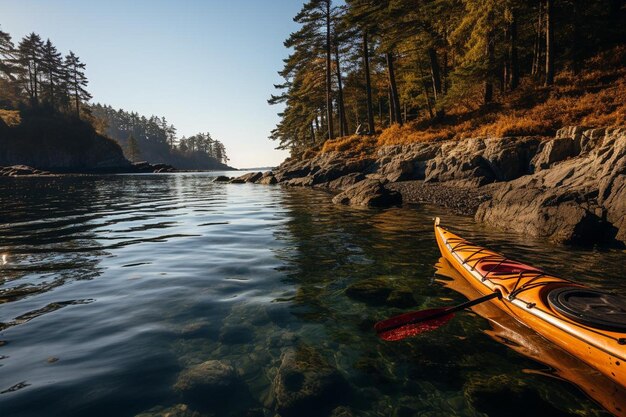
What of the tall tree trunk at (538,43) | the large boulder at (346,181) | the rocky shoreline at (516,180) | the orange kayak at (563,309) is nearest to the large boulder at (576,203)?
the rocky shoreline at (516,180)

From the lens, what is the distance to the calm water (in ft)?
10.9

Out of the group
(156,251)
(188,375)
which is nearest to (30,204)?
(156,251)

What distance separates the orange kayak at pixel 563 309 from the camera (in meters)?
3.54

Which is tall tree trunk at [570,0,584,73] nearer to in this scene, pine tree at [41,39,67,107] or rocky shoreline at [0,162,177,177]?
rocky shoreline at [0,162,177,177]

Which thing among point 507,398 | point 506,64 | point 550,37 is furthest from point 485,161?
point 507,398

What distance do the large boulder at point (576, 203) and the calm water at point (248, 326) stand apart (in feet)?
2.51

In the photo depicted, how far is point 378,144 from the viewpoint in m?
28.1

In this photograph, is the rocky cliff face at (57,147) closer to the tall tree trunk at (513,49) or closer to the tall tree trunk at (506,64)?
the tall tree trunk at (506,64)

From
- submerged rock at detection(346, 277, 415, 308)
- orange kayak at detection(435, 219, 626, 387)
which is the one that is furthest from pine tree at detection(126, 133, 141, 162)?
orange kayak at detection(435, 219, 626, 387)

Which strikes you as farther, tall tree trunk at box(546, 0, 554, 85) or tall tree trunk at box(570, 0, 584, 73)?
tall tree trunk at box(570, 0, 584, 73)

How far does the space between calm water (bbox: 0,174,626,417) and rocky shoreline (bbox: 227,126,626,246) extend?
1063mm

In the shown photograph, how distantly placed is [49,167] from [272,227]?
74056 mm

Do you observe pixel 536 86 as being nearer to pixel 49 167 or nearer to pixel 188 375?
pixel 188 375

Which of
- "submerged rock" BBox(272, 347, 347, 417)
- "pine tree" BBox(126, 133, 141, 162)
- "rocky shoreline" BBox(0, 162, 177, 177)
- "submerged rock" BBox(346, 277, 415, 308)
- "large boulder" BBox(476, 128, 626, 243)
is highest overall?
"pine tree" BBox(126, 133, 141, 162)
